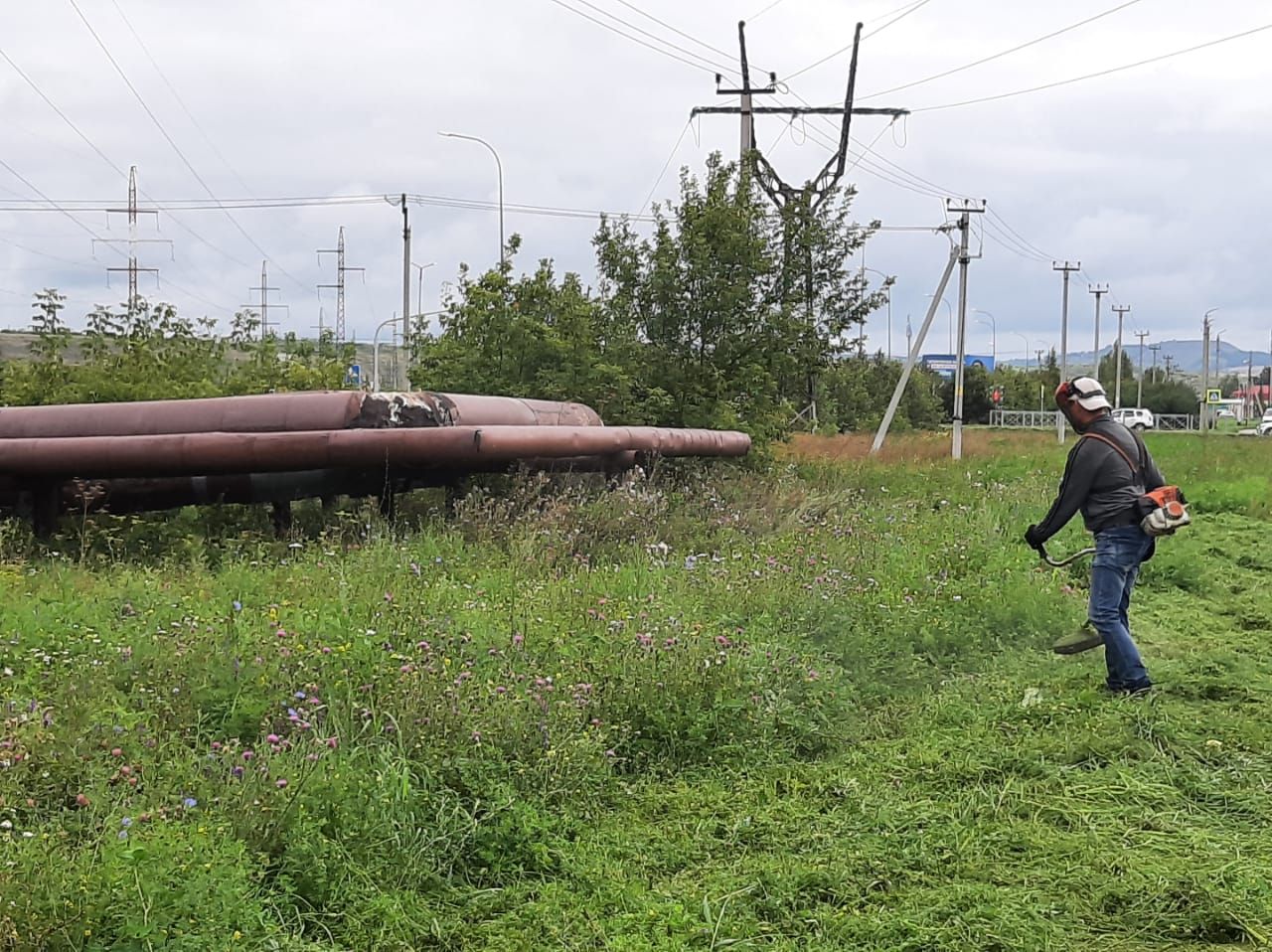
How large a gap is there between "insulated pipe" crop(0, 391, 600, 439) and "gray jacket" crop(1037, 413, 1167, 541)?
5639mm

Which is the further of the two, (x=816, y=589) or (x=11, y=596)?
(x=816, y=589)

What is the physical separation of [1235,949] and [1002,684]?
11.0 feet

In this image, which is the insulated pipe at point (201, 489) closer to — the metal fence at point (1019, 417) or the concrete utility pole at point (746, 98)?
the concrete utility pole at point (746, 98)

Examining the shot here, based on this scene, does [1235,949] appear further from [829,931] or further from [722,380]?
[722,380]

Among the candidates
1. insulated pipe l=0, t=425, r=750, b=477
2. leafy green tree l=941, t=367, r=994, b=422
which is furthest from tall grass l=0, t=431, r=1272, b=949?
leafy green tree l=941, t=367, r=994, b=422

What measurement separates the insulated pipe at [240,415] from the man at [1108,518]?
5.61 meters

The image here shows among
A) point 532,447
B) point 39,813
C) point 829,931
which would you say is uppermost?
point 532,447

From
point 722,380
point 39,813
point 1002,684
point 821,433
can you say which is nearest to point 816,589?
point 1002,684

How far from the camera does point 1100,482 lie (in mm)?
7027

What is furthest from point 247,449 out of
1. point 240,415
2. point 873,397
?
point 873,397

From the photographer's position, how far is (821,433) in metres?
33.3

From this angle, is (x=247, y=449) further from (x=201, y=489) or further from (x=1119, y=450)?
(x=1119, y=450)

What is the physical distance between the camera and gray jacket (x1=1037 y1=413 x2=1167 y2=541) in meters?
6.98

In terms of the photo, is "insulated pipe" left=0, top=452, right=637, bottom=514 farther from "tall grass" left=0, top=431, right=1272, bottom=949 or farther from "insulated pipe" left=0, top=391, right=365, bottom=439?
"tall grass" left=0, top=431, right=1272, bottom=949
